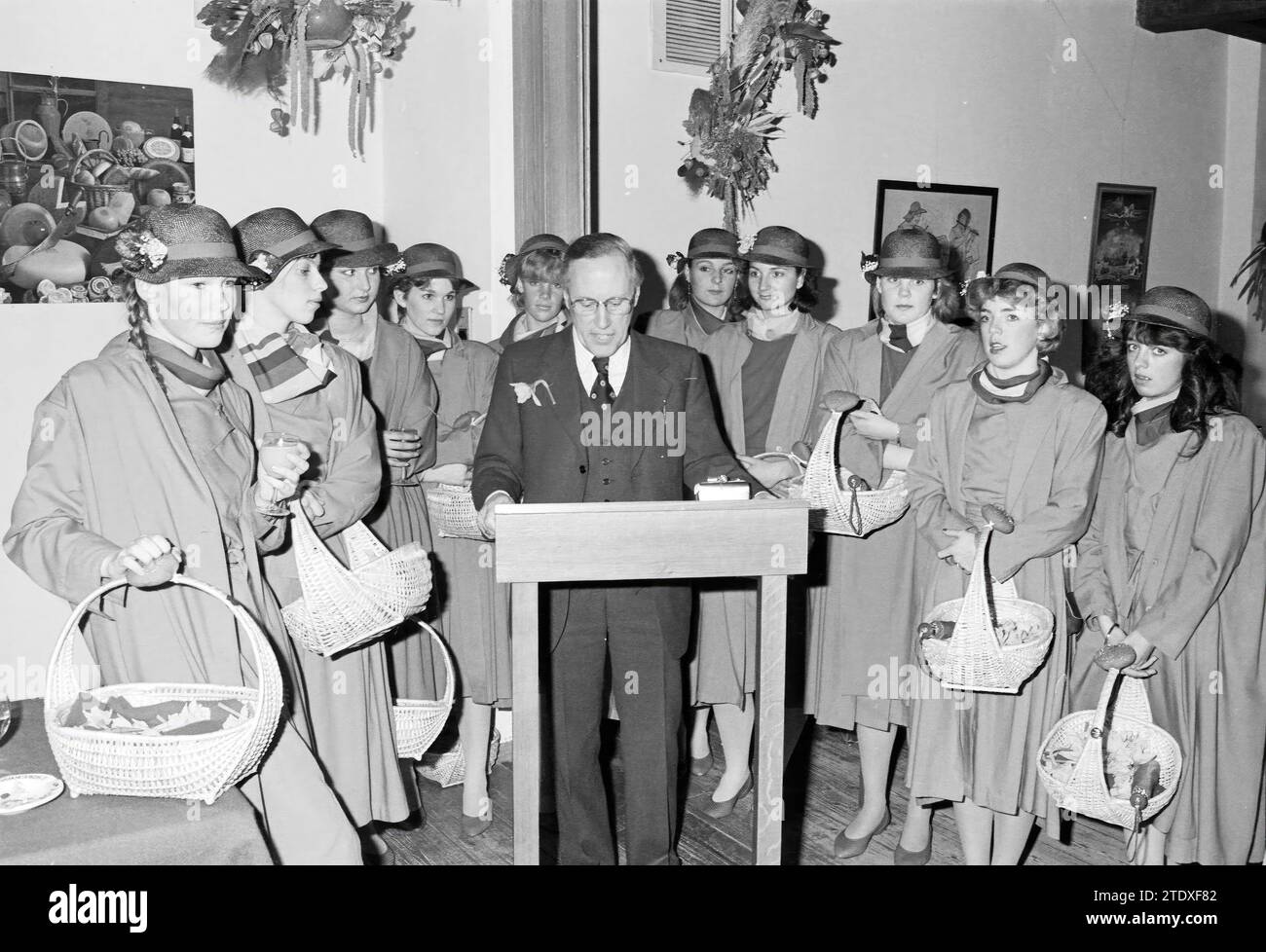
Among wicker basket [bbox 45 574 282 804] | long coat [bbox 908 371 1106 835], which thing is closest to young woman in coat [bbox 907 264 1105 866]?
long coat [bbox 908 371 1106 835]

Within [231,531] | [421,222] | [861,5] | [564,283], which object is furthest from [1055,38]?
[231,531]

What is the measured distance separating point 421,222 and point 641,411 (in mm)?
2509

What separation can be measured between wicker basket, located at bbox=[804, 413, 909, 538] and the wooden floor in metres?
1.09

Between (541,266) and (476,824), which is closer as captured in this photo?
(476,824)

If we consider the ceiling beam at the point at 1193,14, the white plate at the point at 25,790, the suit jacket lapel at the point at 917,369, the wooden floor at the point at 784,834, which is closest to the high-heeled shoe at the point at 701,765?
the wooden floor at the point at 784,834

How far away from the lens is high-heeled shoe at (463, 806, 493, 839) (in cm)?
400

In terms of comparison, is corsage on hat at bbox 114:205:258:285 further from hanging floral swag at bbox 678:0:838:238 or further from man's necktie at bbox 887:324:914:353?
hanging floral swag at bbox 678:0:838:238

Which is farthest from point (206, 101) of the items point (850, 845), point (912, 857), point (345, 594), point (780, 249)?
point (912, 857)

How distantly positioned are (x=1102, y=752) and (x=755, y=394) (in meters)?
1.71

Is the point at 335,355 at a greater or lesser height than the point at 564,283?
lesser

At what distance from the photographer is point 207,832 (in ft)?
6.68

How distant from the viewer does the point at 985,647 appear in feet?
9.87

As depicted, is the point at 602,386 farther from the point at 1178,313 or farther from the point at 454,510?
the point at 1178,313

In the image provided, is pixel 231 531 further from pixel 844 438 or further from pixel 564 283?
pixel 844 438
